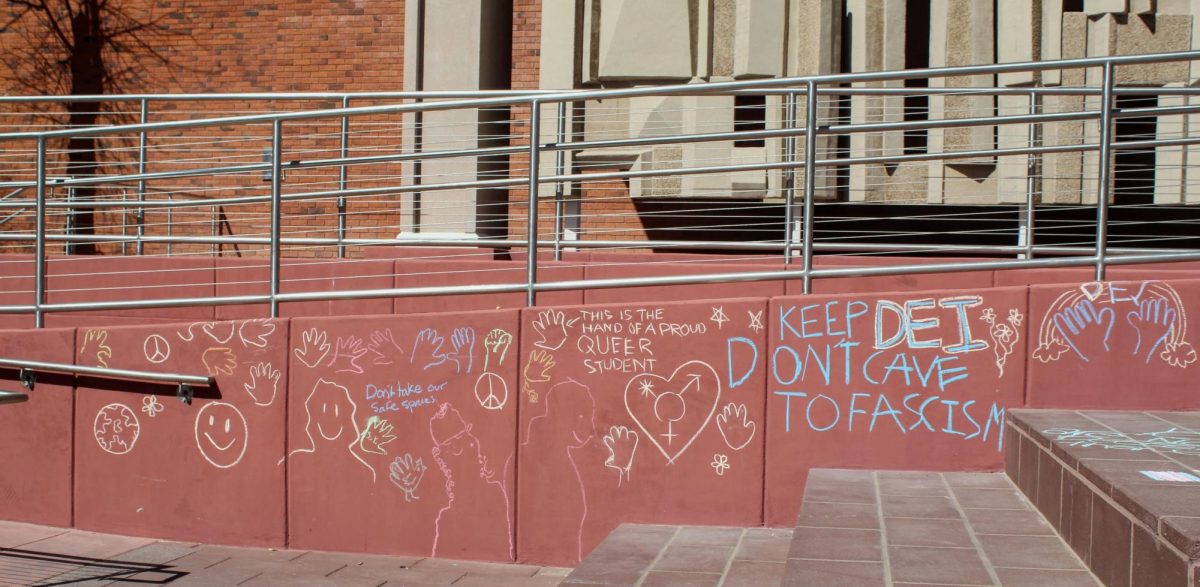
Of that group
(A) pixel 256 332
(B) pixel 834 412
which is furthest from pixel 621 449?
(A) pixel 256 332

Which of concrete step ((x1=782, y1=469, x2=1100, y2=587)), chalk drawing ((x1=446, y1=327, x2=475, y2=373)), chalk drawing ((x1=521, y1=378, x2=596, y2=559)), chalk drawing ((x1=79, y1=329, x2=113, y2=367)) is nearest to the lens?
concrete step ((x1=782, y1=469, x2=1100, y2=587))

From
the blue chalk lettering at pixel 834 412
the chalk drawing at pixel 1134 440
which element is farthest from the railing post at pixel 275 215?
→ the chalk drawing at pixel 1134 440

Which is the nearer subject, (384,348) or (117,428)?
(384,348)

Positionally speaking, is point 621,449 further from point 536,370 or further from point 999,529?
point 999,529

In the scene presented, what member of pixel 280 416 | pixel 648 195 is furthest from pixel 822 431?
pixel 648 195

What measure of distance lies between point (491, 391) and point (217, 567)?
171 cm

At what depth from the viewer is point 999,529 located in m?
4.49

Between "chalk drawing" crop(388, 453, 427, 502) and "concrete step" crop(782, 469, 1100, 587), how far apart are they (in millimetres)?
2118

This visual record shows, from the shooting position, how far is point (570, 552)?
604 cm

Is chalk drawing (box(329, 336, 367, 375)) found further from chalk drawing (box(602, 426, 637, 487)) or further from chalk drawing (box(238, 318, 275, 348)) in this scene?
chalk drawing (box(602, 426, 637, 487))

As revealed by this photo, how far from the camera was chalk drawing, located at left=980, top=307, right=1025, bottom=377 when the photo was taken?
18.1ft

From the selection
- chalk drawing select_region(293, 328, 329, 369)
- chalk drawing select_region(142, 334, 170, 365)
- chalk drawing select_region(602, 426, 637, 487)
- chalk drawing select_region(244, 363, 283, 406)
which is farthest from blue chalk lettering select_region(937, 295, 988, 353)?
chalk drawing select_region(142, 334, 170, 365)

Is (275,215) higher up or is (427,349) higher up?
(275,215)

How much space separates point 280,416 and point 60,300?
11.0 feet
